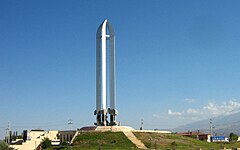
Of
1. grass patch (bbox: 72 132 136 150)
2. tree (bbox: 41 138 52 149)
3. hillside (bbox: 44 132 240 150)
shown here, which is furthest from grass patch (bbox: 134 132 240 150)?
tree (bbox: 41 138 52 149)

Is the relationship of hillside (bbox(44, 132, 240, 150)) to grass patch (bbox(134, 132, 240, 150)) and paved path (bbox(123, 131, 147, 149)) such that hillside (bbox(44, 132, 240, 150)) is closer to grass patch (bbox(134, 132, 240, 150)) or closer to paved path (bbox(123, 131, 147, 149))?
grass patch (bbox(134, 132, 240, 150))

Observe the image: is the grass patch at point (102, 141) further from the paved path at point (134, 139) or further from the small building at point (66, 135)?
the small building at point (66, 135)

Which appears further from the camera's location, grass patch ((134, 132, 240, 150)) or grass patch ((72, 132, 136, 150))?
grass patch ((134, 132, 240, 150))

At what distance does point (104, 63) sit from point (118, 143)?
12.3 meters

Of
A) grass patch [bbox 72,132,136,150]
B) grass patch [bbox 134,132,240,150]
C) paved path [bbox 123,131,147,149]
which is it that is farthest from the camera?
grass patch [bbox 134,132,240,150]

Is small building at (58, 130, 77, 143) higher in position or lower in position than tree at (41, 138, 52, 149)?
higher

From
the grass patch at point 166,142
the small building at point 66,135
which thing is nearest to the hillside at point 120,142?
the grass patch at point 166,142

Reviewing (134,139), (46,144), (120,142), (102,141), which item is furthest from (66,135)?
(134,139)

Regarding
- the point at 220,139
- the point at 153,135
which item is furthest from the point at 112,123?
the point at 220,139

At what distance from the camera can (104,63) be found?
56812 mm

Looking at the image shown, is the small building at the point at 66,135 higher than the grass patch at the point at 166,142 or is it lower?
higher

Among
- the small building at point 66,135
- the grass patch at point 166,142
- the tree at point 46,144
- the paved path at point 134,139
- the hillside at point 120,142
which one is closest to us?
the hillside at point 120,142

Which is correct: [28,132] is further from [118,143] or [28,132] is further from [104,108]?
[118,143]

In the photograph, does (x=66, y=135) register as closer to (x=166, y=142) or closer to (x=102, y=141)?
(x=102, y=141)
